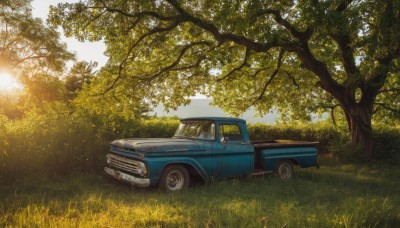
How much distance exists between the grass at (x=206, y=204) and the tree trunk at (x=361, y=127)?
12.9 feet

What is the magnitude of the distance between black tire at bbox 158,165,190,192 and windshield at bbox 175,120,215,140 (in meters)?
1.21

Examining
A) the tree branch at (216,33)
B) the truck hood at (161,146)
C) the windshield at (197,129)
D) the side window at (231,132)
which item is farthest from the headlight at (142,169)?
the tree branch at (216,33)

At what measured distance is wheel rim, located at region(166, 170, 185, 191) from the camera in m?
7.43

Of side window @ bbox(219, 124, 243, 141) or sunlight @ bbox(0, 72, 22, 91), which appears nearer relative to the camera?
side window @ bbox(219, 124, 243, 141)

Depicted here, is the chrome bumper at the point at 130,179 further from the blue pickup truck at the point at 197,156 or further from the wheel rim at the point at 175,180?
the wheel rim at the point at 175,180

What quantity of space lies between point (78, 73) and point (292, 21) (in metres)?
34.4

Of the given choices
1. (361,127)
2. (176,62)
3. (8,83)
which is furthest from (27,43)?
(361,127)

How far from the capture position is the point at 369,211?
16.3 feet

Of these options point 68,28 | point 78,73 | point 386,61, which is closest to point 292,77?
point 386,61

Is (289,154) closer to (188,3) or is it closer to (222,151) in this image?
(222,151)

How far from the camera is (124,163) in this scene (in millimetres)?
7594

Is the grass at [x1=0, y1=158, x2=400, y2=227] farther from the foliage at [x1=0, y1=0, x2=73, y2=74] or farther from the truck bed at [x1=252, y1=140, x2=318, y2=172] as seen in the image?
the foliage at [x1=0, y1=0, x2=73, y2=74]

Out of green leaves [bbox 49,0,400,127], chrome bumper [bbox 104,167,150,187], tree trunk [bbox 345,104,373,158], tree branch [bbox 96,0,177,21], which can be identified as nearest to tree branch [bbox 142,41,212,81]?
green leaves [bbox 49,0,400,127]

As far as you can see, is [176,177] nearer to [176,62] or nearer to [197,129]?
[197,129]
